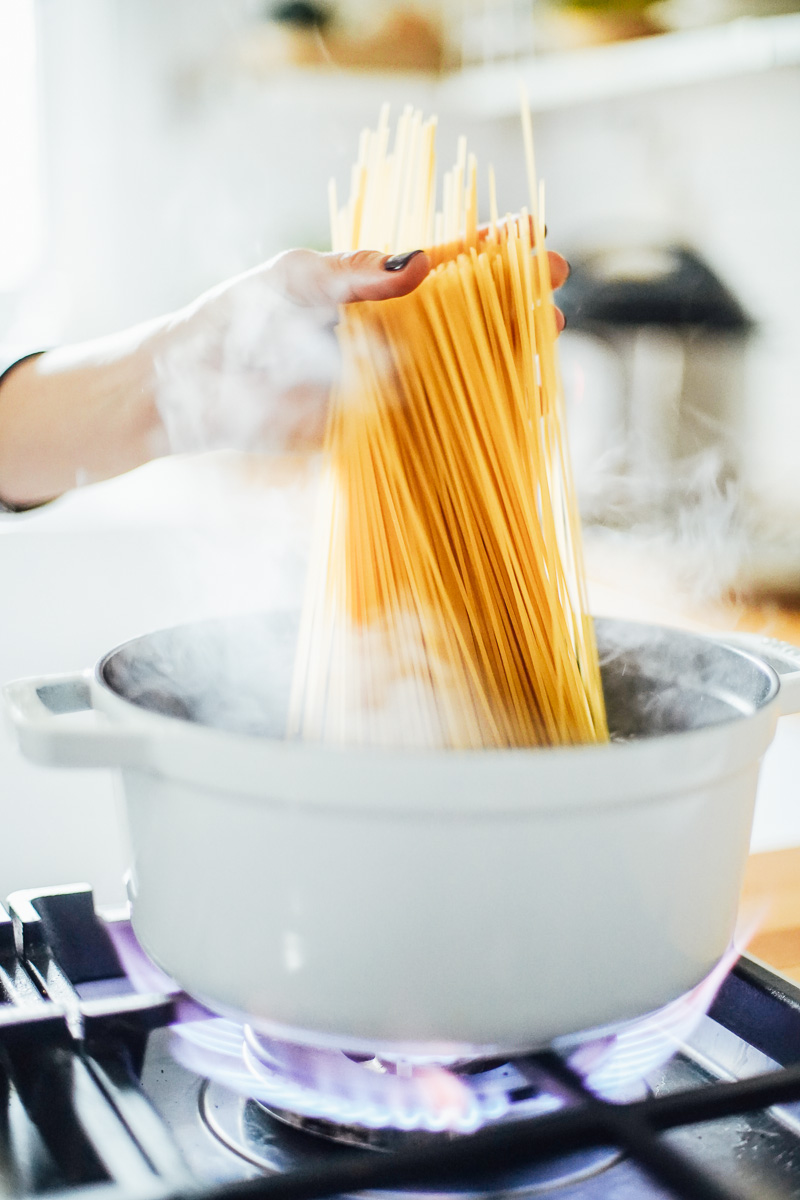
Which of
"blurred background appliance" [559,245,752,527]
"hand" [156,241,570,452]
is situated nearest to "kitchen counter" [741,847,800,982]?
"hand" [156,241,570,452]

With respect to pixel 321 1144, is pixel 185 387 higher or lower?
higher

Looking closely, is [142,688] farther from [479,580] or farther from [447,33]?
[447,33]

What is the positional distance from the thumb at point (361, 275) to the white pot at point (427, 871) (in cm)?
20

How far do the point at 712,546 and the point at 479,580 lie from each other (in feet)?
3.45

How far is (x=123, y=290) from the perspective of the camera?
182 cm

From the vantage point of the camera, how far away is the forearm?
2.51 ft

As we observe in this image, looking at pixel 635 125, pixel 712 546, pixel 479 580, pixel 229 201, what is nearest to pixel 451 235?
pixel 479 580

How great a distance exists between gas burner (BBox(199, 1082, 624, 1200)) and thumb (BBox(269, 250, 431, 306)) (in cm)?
32

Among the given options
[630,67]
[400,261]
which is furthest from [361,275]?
[630,67]

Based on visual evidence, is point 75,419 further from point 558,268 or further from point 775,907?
point 775,907

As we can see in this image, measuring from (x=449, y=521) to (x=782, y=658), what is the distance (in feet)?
0.54

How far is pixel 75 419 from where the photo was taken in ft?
2.60

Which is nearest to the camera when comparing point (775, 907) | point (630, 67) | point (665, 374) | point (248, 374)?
point (775, 907)

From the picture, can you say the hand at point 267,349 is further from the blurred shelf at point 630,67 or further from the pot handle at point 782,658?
the blurred shelf at point 630,67
